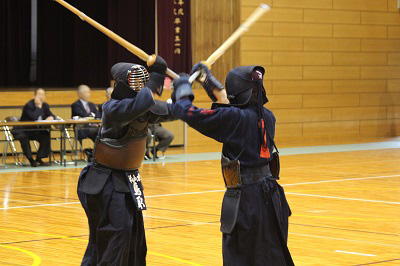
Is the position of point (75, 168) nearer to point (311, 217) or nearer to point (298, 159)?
point (298, 159)

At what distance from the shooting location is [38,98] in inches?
568

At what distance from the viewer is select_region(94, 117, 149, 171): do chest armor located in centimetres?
539

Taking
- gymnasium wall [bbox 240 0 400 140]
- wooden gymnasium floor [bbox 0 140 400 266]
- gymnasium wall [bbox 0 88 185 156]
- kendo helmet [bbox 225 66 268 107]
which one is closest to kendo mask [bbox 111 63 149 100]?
kendo helmet [bbox 225 66 268 107]

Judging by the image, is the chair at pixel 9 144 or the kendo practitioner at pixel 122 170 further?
the chair at pixel 9 144

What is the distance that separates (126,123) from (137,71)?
1.27 ft

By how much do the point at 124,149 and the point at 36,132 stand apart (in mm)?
9510

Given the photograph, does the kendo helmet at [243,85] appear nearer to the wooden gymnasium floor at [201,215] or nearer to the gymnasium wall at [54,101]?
the wooden gymnasium floor at [201,215]

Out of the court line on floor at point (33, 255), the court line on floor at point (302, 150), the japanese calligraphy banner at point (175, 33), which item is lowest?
the court line on floor at point (33, 255)

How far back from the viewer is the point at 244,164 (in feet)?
15.7

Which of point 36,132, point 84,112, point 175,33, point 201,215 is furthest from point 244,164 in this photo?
point 175,33

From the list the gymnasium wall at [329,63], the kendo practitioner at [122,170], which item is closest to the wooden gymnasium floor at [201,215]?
the kendo practitioner at [122,170]

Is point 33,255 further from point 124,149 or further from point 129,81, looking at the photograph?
point 129,81

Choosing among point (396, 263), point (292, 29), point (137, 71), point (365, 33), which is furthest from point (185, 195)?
point (365, 33)

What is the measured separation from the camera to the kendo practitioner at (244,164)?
15.3 feet
